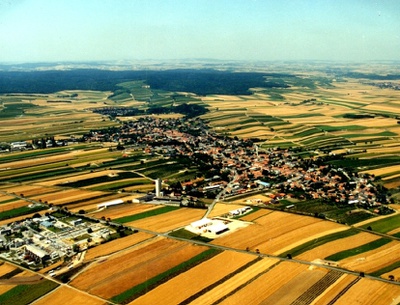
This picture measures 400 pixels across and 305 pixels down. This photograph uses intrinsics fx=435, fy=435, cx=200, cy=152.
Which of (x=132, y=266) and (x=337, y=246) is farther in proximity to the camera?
(x=337, y=246)

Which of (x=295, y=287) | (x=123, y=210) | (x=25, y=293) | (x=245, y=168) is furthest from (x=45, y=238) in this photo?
(x=245, y=168)

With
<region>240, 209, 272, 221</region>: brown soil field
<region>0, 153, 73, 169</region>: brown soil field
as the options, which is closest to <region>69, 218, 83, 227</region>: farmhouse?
<region>240, 209, 272, 221</region>: brown soil field

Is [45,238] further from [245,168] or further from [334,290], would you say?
[245,168]

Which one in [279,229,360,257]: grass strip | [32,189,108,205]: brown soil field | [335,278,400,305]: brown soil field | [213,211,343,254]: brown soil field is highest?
[335,278,400,305]: brown soil field

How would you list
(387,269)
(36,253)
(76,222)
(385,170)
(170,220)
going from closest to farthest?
1. (387,269)
2. (36,253)
3. (76,222)
4. (170,220)
5. (385,170)

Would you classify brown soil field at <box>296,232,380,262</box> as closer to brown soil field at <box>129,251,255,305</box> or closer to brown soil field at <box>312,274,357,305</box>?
brown soil field at <box>312,274,357,305</box>
